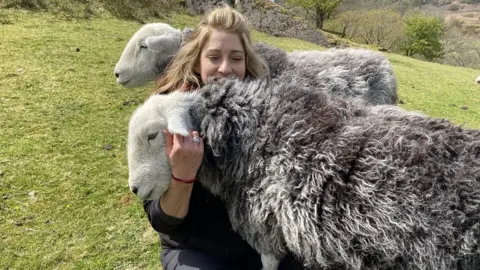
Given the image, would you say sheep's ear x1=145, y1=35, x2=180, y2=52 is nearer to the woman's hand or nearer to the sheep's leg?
the woman's hand

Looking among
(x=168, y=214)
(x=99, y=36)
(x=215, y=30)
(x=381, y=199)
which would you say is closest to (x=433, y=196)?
(x=381, y=199)

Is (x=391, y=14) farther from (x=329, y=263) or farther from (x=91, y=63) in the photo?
(x=329, y=263)

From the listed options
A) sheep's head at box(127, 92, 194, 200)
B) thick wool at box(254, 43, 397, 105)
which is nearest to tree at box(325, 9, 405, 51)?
thick wool at box(254, 43, 397, 105)

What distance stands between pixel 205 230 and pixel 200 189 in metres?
0.26

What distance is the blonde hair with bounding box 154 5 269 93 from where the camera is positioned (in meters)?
2.50

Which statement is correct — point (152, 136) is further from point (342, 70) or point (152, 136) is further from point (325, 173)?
point (342, 70)

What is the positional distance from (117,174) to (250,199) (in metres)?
2.70

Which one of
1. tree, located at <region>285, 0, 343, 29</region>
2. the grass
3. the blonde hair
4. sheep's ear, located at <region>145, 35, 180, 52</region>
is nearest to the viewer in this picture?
the blonde hair

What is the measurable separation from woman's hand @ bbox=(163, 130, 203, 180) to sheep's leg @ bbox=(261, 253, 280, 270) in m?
0.67

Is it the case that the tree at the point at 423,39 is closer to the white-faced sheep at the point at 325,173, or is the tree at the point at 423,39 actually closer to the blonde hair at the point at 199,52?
the blonde hair at the point at 199,52

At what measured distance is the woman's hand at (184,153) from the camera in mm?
2000

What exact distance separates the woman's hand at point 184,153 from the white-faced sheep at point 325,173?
6 cm

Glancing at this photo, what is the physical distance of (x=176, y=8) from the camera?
14.2 meters

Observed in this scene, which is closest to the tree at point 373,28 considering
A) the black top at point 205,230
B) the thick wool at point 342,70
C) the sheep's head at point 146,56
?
the thick wool at point 342,70
